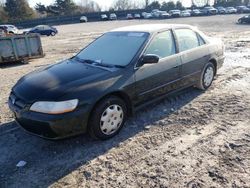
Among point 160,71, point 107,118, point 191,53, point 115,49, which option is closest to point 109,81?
point 107,118

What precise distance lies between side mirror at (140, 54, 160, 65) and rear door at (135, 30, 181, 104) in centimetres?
11

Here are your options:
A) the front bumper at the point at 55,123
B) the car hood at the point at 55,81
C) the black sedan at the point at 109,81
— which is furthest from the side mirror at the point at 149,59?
the front bumper at the point at 55,123

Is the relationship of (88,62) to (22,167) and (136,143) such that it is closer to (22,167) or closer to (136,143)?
(136,143)

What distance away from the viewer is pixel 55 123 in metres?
3.60

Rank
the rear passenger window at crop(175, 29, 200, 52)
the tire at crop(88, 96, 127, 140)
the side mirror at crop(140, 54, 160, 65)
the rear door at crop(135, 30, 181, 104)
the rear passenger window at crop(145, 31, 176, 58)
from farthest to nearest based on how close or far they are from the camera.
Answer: the rear passenger window at crop(175, 29, 200, 52)
the rear passenger window at crop(145, 31, 176, 58)
the rear door at crop(135, 30, 181, 104)
the side mirror at crop(140, 54, 160, 65)
the tire at crop(88, 96, 127, 140)

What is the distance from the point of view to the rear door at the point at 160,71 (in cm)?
452

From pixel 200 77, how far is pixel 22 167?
13.2ft

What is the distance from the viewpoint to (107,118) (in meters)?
4.08

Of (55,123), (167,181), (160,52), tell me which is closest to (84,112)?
(55,123)

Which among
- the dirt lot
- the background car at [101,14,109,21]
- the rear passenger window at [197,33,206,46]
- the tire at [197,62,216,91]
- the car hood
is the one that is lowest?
the background car at [101,14,109,21]

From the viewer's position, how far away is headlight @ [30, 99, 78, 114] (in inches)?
142

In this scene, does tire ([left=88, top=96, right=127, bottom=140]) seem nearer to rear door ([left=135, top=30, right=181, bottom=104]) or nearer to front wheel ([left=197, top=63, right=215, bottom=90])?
rear door ([left=135, top=30, right=181, bottom=104])

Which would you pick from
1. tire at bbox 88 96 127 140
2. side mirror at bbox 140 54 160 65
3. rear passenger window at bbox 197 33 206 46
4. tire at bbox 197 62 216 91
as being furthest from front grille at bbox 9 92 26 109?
rear passenger window at bbox 197 33 206 46

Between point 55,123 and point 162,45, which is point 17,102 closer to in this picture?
point 55,123
